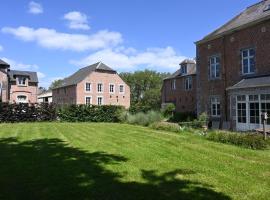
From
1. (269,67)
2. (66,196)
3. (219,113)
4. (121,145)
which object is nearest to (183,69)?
(219,113)

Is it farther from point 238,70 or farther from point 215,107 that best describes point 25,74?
point 238,70

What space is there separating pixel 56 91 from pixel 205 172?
5846 cm

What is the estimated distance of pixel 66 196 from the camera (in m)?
5.88

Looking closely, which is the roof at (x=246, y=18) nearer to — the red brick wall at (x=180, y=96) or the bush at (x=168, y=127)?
the bush at (x=168, y=127)

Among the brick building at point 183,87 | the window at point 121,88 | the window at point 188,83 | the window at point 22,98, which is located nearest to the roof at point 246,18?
the brick building at point 183,87

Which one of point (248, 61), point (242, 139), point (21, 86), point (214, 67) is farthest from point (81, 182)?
point (21, 86)

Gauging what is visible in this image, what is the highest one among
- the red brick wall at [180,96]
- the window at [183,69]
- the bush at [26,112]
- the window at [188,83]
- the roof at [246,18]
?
the roof at [246,18]

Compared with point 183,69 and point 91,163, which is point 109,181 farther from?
point 183,69

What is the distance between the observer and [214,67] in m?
25.8

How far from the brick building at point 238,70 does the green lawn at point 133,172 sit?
935 centimetres

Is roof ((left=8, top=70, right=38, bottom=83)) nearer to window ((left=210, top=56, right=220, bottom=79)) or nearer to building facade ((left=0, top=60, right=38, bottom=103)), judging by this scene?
building facade ((left=0, top=60, right=38, bottom=103))

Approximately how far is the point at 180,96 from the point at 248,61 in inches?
776

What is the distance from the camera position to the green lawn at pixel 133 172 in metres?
6.09

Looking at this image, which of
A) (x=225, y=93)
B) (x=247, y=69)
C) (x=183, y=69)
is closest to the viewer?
(x=247, y=69)
